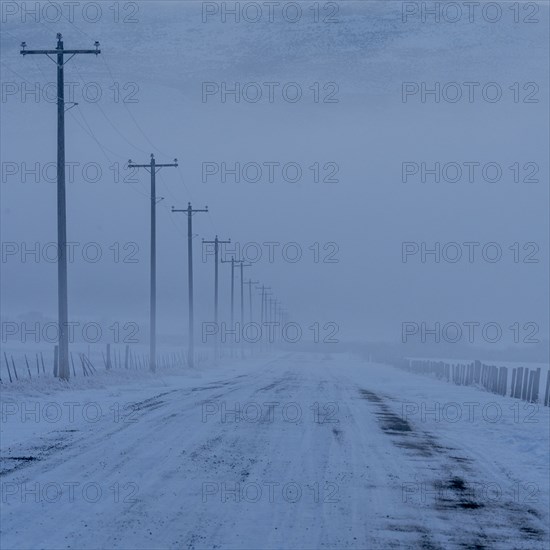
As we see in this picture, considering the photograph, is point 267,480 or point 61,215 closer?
point 267,480

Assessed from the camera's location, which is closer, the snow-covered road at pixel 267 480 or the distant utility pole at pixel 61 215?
the snow-covered road at pixel 267 480

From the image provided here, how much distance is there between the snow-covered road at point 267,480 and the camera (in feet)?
25.7

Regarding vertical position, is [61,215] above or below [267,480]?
above

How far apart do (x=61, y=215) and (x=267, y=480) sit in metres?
20.5

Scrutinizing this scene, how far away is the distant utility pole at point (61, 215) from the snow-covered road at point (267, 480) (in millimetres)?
8739

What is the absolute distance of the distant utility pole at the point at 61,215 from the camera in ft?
92.8

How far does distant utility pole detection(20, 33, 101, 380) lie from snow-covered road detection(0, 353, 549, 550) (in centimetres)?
874

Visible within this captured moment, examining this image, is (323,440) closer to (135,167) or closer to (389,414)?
(389,414)

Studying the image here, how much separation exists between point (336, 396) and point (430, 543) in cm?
1903

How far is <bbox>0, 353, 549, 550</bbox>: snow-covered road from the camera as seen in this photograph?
784 centimetres

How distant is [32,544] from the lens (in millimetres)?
7227

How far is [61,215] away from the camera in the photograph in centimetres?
2920

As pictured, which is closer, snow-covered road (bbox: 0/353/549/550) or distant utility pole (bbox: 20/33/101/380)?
snow-covered road (bbox: 0/353/549/550)

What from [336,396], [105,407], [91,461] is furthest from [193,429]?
[336,396]
